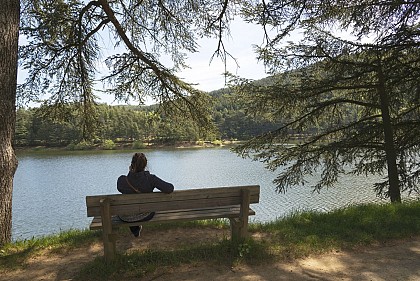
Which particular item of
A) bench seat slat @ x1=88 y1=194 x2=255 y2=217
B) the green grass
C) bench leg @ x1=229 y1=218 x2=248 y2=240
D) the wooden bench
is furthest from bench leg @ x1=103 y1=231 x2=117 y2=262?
bench leg @ x1=229 y1=218 x2=248 y2=240

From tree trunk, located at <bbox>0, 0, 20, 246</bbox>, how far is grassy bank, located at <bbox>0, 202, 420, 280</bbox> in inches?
18.7

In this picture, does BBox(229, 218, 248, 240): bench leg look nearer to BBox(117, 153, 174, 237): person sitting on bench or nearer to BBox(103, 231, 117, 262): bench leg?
BBox(117, 153, 174, 237): person sitting on bench

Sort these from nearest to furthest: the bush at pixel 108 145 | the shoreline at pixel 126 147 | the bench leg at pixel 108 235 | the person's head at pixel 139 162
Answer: the bench leg at pixel 108 235
the person's head at pixel 139 162
the bush at pixel 108 145
the shoreline at pixel 126 147

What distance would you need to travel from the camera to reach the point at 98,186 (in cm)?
1986

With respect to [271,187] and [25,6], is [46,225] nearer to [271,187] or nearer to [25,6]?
[25,6]

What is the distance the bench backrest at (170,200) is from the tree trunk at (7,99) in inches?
53.6

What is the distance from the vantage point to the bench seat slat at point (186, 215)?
3279 mm

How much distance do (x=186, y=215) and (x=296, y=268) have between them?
4.17 feet

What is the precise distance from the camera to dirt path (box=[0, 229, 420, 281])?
2939 millimetres

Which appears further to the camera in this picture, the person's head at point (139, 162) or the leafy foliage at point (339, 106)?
the leafy foliage at point (339, 106)

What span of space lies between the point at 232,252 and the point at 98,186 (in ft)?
59.8

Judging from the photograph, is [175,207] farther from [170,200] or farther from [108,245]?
[108,245]

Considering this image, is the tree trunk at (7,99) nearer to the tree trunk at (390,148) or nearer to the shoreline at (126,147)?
the tree trunk at (390,148)

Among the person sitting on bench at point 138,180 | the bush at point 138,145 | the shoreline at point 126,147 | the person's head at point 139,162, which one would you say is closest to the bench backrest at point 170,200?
the person sitting on bench at point 138,180
